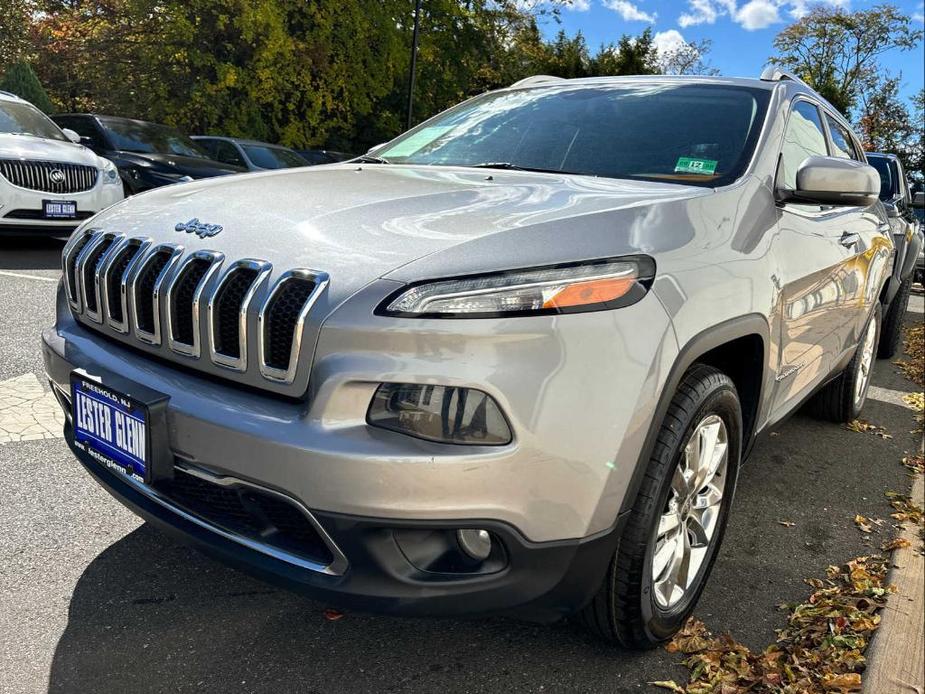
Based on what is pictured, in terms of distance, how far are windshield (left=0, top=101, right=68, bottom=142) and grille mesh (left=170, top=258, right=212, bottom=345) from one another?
7107mm

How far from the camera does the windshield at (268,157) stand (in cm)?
1188

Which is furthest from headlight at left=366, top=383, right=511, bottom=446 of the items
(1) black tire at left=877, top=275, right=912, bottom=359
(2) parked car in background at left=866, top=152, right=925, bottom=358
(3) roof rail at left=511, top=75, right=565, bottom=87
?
(1) black tire at left=877, top=275, right=912, bottom=359

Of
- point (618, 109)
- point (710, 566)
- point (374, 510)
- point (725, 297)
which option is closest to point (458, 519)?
point (374, 510)

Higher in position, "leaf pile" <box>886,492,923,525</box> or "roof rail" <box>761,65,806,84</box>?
"roof rail" <box>761,65,806,84</box>

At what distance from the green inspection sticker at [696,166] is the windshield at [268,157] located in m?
9.91

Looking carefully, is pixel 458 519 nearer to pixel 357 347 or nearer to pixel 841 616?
pixel 357 347

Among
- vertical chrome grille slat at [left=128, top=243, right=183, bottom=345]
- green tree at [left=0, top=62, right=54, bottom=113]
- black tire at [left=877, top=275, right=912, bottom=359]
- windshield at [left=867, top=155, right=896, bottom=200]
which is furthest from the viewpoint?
green tree at [left=0, top=62, right=54, bottom=113]

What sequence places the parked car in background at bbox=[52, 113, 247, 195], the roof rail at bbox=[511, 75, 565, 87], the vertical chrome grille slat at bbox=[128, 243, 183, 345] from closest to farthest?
the vertical chrome grille slat at bbox=[128, 243, 183, 345], the roof rail at bbox=[511, 75, 565, 87], the parked car in background at bbox=[52, 113, 247, 195]

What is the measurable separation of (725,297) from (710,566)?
0.88 metres

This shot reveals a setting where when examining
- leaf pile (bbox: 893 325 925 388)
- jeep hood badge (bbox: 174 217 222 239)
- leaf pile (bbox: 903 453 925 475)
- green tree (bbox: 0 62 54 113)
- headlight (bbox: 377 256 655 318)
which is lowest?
leaf pile (bbox: 893 325 925 388)

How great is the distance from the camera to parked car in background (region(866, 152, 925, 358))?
223 inches

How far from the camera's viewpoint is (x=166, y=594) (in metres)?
2.38

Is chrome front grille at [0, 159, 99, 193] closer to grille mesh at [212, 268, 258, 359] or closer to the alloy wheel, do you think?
grille mesh at [212, 268, 258, 359]

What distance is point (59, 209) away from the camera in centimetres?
755
